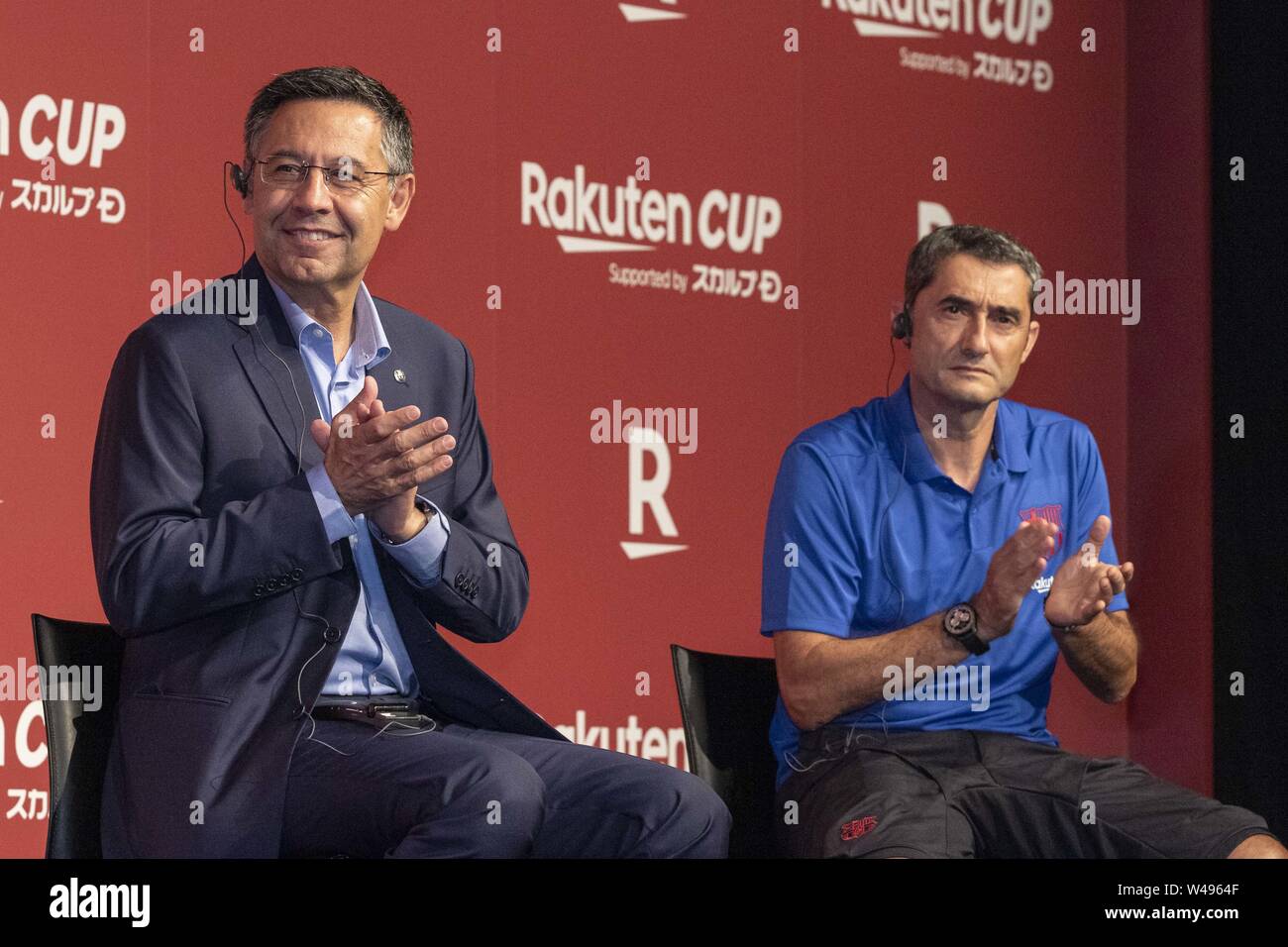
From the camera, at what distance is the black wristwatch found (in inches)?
103

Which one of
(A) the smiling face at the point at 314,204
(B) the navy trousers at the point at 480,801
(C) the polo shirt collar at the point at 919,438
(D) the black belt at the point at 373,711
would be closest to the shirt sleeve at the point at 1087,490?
(C) the polo shirt collar at the point at 919,438

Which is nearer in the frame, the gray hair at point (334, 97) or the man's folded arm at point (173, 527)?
the man's folded arm at point (173, 527)

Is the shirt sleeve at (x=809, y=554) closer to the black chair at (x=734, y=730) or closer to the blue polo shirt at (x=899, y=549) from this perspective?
the blue polo shirt at (x=899, y=549)

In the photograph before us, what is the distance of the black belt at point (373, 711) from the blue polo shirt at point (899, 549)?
64 centimetres

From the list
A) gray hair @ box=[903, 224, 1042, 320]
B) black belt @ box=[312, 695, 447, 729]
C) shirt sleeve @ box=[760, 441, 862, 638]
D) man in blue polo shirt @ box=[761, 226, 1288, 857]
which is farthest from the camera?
gray hair @ box=[903, 224, 1042, 320]

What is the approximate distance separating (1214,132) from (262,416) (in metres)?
2.78

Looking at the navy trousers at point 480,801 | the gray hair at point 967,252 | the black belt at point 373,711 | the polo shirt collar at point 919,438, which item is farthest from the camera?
the gray hair at point 967,252

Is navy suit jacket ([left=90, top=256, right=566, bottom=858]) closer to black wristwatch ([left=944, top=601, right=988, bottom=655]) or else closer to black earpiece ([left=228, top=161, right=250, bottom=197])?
black earpiece ([left=228, top=161, right=250, bottom=197])

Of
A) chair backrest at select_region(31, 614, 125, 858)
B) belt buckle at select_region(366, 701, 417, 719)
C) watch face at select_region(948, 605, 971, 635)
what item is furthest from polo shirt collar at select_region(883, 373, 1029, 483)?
chair backrest at select_region(31, 614, 125, 858)

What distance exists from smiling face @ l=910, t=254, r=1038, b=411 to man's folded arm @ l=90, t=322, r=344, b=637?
1223mm

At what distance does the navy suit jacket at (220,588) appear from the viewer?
229 cm

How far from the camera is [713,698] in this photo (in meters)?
2.75
